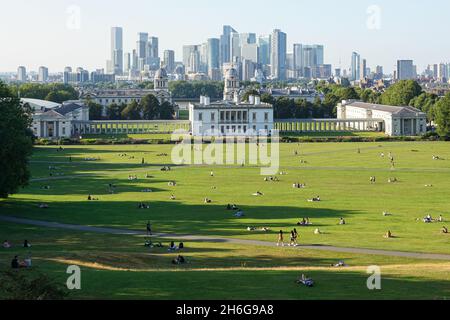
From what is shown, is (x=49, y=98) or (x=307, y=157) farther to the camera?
(x=49, y=98)

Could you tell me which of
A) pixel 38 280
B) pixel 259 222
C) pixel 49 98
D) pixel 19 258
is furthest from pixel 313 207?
pixel 49 98

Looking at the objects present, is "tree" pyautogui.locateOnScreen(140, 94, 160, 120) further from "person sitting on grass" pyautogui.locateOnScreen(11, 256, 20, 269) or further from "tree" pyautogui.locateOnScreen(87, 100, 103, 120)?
"person sitting on grass" pyautogui.locateOnScreen(11, 256, 20, 269)

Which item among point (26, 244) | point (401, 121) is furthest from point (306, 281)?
point (401, 121)

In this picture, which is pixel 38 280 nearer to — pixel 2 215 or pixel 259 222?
pixel 259 222

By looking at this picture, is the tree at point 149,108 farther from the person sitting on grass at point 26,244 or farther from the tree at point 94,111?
→ the person sitting on grass at point 26,244

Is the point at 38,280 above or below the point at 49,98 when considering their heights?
below
